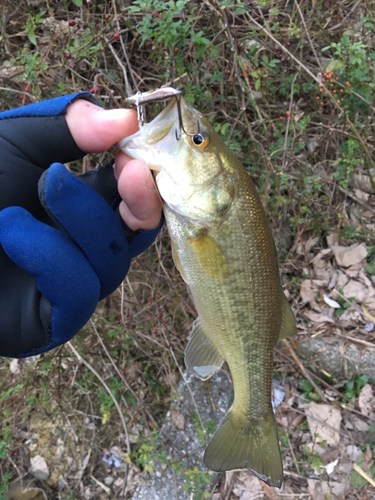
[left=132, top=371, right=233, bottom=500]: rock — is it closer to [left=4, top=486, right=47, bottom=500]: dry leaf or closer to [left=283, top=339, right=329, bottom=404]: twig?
[left=283, top=339, right=329, bottom=404]: twig

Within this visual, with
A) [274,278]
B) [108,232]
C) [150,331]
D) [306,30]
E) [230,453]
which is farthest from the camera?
[150,331]

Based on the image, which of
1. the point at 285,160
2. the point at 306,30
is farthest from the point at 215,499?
the point at 306,30

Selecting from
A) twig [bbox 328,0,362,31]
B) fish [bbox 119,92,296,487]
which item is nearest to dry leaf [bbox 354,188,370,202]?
twig [bbox 328,0,362,31]

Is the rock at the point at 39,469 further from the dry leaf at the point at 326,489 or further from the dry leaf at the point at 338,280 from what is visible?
the dry leaf at the point at 338,280

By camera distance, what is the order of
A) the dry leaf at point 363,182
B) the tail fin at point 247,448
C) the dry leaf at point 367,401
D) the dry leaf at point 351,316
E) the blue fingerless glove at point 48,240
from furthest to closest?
the dry leaf at point 363,182
the dry leaf at point 351,316
the dry leaf at point 367,401
the tail fin at point 247,448
the blue fingerless glove at point 48,240

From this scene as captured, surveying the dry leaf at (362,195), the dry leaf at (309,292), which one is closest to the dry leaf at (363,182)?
the dry leaf at (362,195)

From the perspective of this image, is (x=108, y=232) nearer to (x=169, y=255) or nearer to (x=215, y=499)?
(x=169, y=255)

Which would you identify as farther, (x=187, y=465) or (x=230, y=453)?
(x=187, y=465)
